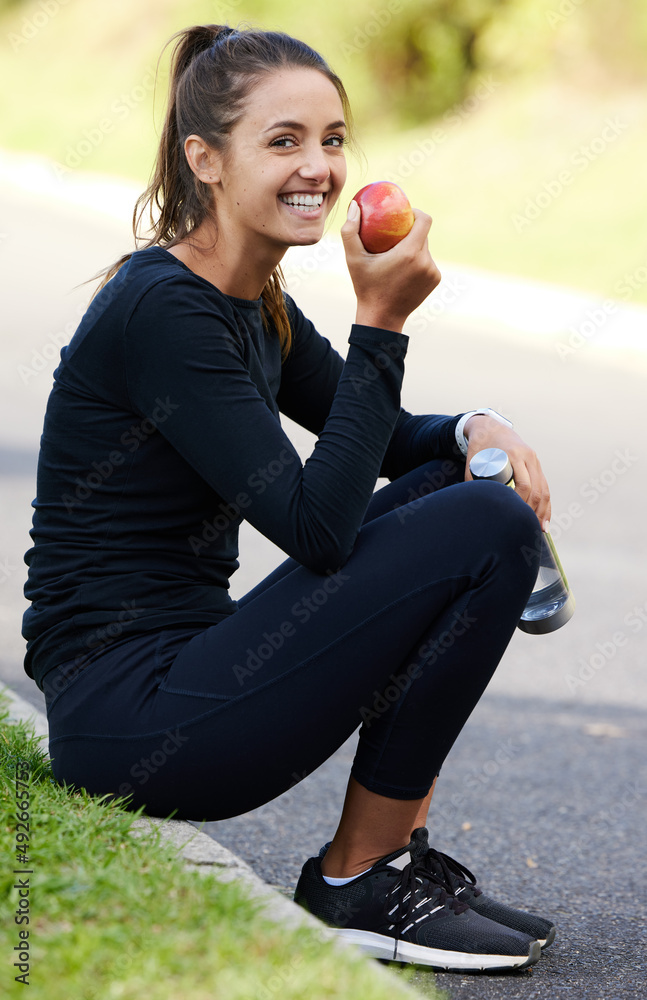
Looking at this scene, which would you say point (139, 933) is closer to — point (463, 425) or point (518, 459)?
point (518, 459)

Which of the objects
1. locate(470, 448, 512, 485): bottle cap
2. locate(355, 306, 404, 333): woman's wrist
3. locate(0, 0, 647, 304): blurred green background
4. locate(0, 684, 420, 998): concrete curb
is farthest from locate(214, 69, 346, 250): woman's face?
locate(0, 0, 647, 304): blurred green background

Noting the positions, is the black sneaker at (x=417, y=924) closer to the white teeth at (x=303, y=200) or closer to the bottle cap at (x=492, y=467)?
Answer: the bottle cap at (x=492, y=467)

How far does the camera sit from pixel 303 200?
2412 millimetres

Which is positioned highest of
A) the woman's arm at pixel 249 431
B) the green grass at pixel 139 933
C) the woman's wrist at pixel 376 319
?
the woman's wrist at pixel 376 319

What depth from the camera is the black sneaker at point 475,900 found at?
7.59ft

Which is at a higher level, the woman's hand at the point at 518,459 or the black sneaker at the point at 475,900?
the woman's hand at the point at 518,459

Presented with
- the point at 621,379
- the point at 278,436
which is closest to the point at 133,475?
the point at 278,436

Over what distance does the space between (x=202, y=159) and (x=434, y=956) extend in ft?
5.22

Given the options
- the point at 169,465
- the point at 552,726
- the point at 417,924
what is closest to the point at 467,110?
the point at 552,726

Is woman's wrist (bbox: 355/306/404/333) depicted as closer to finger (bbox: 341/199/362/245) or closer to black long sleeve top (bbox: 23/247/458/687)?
black long sleeve top (bbox: 23/247/458/687)

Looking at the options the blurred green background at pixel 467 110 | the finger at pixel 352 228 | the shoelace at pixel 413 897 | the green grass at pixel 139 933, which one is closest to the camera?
the green grass at pixel 139 933

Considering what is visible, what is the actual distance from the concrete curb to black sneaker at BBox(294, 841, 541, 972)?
207 mm

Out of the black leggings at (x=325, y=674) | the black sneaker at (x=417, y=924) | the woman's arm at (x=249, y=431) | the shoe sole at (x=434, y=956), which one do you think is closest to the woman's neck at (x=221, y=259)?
the woman's arm at (x=249, y=431)

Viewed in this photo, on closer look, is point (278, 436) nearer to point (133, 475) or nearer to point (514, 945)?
point (133, 475)
